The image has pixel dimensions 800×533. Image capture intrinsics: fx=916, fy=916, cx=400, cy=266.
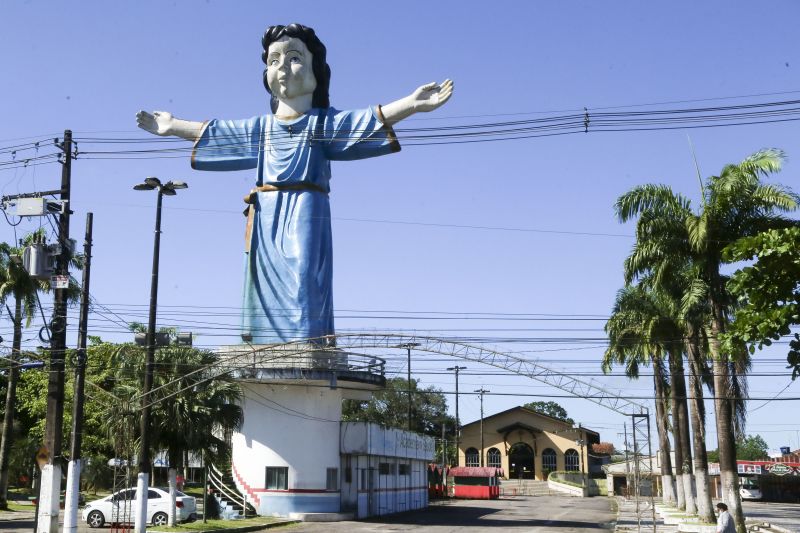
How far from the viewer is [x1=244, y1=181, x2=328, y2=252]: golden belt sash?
4250 centimetres

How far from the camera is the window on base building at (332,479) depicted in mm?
40594

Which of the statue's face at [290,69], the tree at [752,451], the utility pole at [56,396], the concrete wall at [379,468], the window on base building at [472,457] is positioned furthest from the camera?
the tree at [752,451]

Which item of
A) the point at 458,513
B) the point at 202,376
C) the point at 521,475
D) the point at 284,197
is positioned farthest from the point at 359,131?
the point at 521,475

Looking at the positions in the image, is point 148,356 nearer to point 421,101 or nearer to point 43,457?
point 43,457

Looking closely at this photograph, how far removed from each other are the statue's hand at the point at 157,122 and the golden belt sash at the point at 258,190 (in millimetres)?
4905

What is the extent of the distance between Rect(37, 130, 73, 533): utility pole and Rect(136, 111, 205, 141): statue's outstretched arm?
62.1 ft

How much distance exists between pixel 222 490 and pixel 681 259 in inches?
905

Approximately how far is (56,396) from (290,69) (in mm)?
22868

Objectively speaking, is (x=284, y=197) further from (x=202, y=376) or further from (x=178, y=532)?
(x=178, y=532)

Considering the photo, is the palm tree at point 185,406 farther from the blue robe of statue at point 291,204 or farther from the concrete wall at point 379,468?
the concrete wall at point 379,468

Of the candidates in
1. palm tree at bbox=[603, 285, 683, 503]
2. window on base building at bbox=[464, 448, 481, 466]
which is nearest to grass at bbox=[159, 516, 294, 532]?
palm tree at bbox=[603, 285, 683, 503]

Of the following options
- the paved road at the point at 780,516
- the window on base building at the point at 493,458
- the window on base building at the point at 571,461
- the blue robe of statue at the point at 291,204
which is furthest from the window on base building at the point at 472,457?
the blue robe of statue at the point at 291,204

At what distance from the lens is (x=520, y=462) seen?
96.1 metres

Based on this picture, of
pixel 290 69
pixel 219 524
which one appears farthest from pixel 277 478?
pixel 290 69
